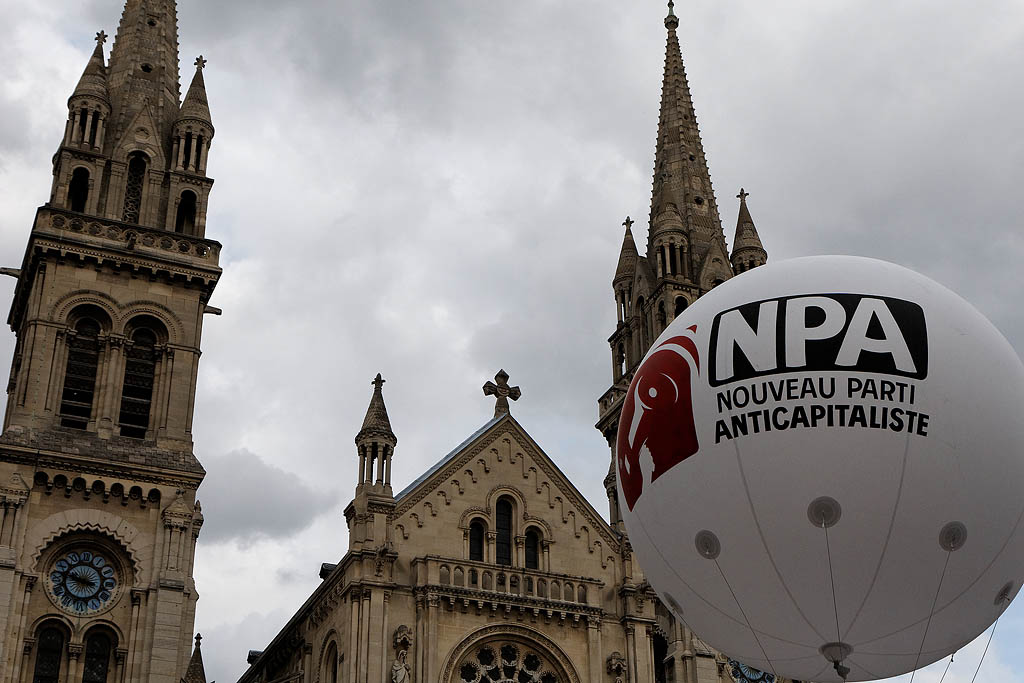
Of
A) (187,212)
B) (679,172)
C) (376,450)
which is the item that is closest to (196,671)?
(376,450)

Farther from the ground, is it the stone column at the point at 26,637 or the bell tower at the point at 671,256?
the bell tower at the point at 671,256

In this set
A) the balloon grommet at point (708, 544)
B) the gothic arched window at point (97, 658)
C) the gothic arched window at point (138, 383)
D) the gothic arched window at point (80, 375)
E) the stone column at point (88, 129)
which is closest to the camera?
the balloon grommet at point (708, 544)

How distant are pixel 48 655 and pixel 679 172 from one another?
117ft

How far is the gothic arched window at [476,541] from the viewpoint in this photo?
1432 inches

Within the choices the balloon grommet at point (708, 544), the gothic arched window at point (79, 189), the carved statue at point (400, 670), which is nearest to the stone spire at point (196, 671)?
the carved statue at point (400, 670)

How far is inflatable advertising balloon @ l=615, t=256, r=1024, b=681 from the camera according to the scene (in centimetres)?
1566

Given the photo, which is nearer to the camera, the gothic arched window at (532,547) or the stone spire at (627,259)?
the gothic arched window at (532,547)

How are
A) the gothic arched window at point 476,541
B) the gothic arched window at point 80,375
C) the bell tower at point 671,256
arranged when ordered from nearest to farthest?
the gothic arched window at point 476,541 → the gothic arched window at point 80,375 → the bell tower at point 671,256

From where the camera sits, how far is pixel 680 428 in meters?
17.1

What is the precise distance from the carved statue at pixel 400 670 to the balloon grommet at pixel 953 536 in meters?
20.1

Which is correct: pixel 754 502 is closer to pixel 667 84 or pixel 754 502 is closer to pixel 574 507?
pixel 574 507

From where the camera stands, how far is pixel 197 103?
45531 mm

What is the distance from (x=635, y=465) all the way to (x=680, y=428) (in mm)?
1292

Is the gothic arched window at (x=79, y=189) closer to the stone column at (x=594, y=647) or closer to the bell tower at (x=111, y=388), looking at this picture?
the bell tower at (x=111, y=388)
